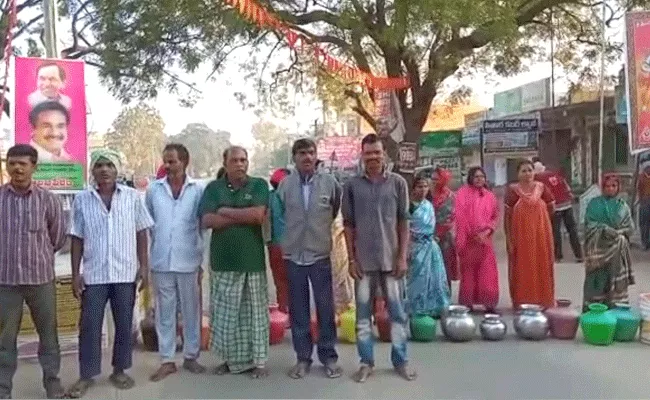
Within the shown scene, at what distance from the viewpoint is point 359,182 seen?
4.88 meters

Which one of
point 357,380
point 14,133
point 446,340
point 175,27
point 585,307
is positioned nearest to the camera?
point 357,380

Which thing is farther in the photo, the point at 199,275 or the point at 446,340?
the point at 446,340

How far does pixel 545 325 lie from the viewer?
579cm

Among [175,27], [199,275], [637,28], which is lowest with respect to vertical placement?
[199,275]

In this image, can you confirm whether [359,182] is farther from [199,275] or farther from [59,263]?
[59,263]

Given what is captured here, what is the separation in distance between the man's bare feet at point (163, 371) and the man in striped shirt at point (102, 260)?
210 millimetres

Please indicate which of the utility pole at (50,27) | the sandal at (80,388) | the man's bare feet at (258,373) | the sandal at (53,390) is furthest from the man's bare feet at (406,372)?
the utility pole at (50,27)

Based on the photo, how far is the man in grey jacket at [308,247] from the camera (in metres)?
4.88

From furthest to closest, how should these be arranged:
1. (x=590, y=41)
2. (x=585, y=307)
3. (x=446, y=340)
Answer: (x=590, y=41) → (x=585, y=307) → (x=446, y=340)

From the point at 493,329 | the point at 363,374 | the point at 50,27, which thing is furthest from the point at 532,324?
the point at 50,27

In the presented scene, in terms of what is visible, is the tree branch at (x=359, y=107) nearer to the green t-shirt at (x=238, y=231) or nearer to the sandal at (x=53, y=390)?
the green t-shirt at (x=238, y=231)

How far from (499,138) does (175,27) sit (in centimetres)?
733

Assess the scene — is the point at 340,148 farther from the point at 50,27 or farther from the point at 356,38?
the point at 50,27

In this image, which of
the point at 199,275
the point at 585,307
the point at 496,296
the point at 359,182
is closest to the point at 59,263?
the point at 199,275
